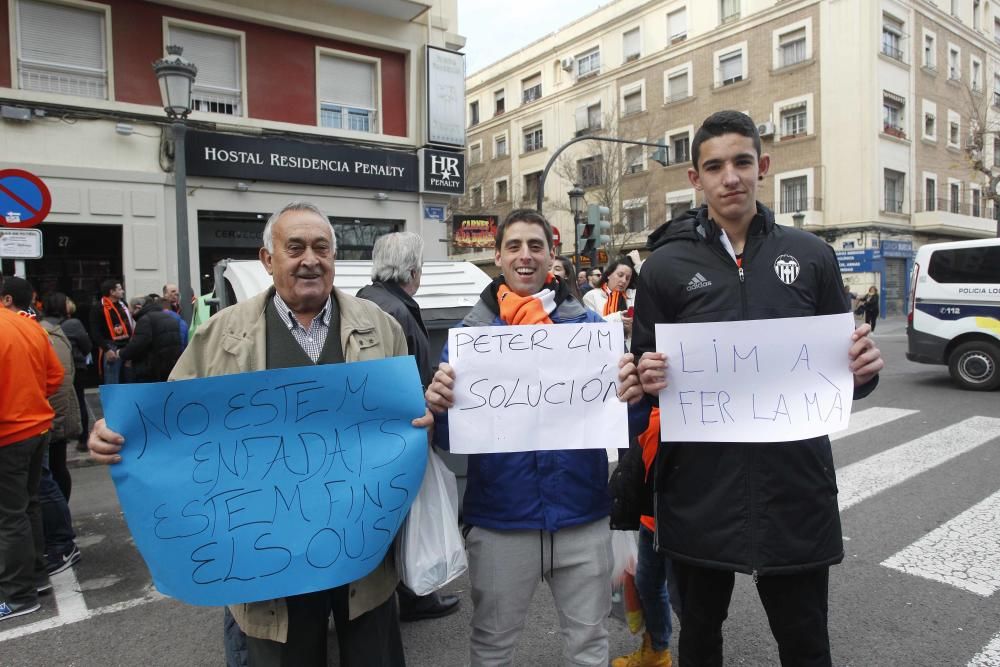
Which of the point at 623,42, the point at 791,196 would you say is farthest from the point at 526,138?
the point at 791,196

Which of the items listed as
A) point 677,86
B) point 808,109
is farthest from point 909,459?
point 677,86

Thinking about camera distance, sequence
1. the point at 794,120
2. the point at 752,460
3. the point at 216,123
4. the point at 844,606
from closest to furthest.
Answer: the point at 752,460 → the point at 844,606 → the point at 216,123 → the point at 794,120

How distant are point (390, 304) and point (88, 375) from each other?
10375 mm

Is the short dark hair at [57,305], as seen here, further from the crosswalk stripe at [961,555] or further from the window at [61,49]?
the crosswalk stripe at [961,555]

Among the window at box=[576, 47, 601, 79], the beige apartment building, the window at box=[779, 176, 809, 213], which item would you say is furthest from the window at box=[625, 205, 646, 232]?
the window at box=[576, 47, 601, 79]

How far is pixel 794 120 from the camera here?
99.6 feet

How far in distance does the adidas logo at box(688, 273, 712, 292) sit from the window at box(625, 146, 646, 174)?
3370 centimetres

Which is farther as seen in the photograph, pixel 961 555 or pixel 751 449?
pixel 961 555

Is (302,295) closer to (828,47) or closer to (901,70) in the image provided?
(828,47)

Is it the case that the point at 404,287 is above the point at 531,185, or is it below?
below

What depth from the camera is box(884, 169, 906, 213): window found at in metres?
29.4

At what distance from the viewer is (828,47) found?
93.9 ft

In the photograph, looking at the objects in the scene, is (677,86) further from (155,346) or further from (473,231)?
(155,346)

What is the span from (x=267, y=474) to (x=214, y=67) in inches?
482
